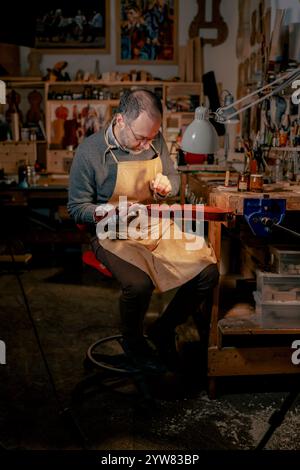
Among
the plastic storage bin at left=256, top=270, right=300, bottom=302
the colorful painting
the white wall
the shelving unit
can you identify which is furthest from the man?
the white wall

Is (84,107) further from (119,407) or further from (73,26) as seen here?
(119,407)

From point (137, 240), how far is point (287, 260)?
2.60 ft

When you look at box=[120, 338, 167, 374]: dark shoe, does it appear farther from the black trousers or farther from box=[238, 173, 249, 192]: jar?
box=[238, 173, 249, 192]: jar

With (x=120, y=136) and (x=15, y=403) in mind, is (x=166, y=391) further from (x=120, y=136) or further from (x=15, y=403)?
(x=120, y=136)

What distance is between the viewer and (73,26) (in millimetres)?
6164

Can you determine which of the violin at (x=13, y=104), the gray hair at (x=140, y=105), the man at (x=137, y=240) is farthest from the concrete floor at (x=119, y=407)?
the violin at (x=13, y=104)

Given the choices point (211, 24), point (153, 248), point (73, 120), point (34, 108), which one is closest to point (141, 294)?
point (153, 248)

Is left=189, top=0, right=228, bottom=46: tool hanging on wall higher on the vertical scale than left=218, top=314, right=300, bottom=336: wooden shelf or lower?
higher

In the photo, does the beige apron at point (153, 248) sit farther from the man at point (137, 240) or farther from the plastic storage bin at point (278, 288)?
the plastic storage bin at point (278, 288)

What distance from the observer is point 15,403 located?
2.55 m

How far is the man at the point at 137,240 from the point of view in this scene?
2568 millimetres

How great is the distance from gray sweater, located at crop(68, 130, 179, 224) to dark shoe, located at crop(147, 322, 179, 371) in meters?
0.73

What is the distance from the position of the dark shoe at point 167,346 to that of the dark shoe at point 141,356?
0.32ft

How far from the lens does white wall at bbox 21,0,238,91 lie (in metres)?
6.18
